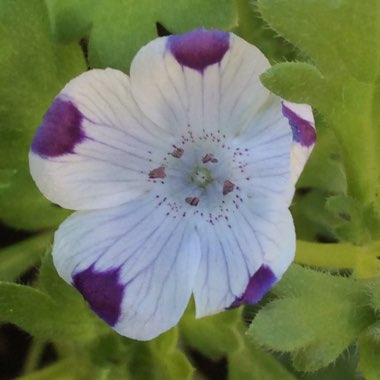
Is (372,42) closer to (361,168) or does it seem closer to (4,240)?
(361,168)

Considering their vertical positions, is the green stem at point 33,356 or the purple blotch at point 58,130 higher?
the purple blotch at point 58,130

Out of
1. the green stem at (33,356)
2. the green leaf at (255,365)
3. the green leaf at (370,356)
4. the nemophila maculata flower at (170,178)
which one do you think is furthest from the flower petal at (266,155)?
the green stem at (33,356)

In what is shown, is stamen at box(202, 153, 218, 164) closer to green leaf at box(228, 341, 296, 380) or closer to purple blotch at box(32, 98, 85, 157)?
purple blotch at box(32, 98, 85, 157)

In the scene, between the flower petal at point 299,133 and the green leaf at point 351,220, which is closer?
the flower petal at point 299,133

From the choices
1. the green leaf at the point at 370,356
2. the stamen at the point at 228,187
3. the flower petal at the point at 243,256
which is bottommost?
the green leaf at the point at 370,356

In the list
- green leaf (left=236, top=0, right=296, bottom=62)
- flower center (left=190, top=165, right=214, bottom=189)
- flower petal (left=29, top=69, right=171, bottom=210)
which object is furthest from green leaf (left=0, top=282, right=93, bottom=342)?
green leaf (left=236, top=0, right=296, bottom=62)

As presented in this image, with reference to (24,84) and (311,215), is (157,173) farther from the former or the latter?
(311,215)

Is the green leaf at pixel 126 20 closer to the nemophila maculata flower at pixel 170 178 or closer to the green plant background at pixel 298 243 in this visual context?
the green plant background at pixel 298 243
